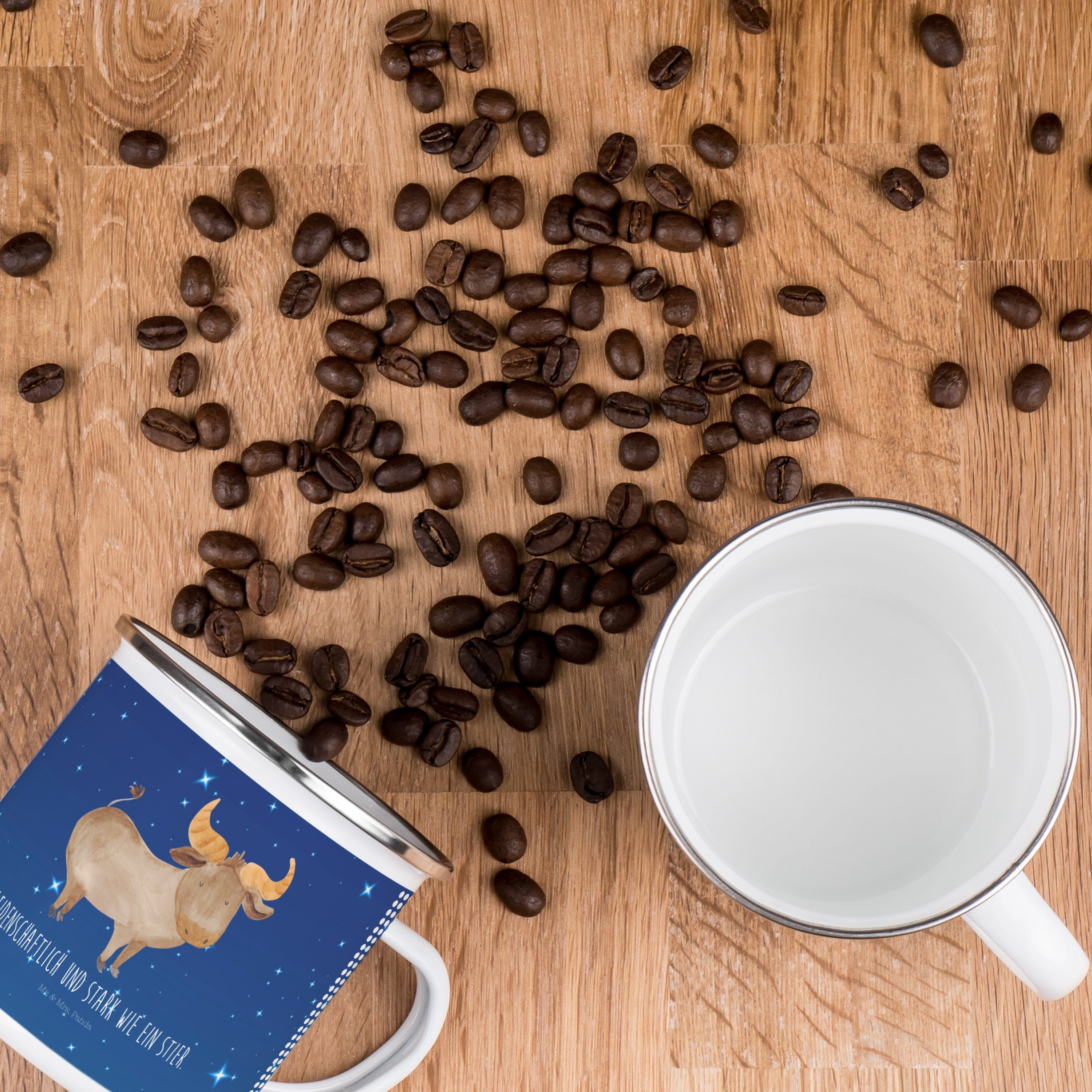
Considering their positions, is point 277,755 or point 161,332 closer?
point 277,755

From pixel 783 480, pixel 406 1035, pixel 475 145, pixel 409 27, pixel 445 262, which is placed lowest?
pixel 406 1035

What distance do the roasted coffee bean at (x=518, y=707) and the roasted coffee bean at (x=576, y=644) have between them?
6 centimetres

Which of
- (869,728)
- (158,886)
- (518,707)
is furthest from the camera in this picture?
(518,707)

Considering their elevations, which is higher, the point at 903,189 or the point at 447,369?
the point at 903,189

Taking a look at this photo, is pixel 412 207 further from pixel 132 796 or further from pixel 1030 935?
pixel 1030 935

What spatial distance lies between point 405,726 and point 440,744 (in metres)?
0.04

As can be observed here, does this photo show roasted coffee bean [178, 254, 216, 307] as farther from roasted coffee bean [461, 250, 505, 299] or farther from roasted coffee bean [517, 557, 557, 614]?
roasted coffee bean [517, 557, 557, 614]

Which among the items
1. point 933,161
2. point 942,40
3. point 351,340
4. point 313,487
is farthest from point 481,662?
point 942,40

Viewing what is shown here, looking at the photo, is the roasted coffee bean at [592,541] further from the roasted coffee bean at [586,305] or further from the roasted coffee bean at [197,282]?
the roasted coffee bean at [197,282]

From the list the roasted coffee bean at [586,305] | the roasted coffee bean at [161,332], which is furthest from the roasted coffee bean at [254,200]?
the roasted coffee bean at [586,305]

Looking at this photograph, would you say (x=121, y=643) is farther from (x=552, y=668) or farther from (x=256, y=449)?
(x=552, y=668)

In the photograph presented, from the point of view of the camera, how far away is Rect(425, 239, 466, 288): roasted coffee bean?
3.33 feet

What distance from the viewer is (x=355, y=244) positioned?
1.01 meters

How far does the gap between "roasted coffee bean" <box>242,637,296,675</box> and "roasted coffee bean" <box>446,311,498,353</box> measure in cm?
37
